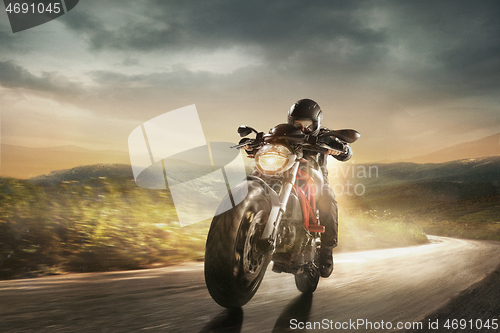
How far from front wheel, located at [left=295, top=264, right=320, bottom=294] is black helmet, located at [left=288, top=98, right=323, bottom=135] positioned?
5.29 ft

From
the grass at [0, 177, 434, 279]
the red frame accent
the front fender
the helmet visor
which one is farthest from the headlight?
the grass at [0, 177, 434, 279]

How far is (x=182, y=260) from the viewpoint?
6.46 meters

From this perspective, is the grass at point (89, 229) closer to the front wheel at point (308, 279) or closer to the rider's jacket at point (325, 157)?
the front wheel at point (308, 279)

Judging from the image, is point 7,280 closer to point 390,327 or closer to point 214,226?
point 214,226

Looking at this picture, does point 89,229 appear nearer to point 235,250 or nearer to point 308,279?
point 308,279

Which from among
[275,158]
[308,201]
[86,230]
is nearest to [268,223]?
[275,158]

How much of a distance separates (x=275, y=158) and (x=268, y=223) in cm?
63

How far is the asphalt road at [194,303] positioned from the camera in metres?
2.76

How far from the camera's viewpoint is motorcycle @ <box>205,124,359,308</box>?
9.50ft

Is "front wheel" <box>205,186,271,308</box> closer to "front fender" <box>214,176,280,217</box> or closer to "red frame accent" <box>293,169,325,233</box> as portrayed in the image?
"front fender" <box>214,176,280,217</box>

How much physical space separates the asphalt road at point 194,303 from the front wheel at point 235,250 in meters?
0.21

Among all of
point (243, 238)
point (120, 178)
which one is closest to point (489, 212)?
point (120, 178)

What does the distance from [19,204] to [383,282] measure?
22.8 ft

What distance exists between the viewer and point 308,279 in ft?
13.1
